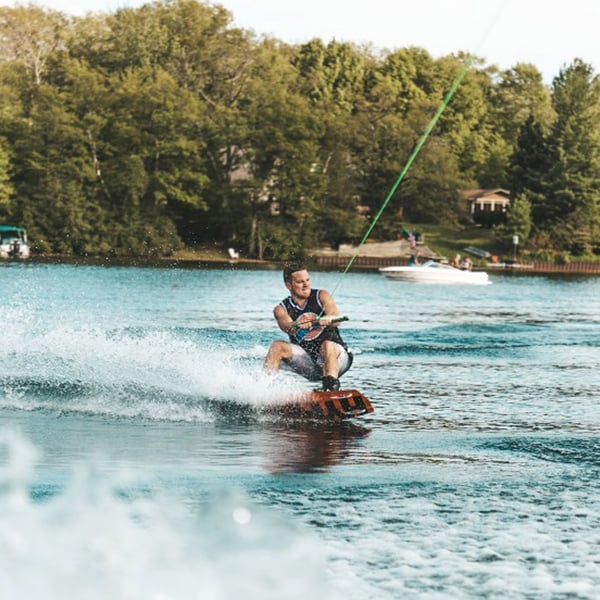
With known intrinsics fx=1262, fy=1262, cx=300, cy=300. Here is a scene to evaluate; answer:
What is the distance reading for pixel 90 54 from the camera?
314 feet

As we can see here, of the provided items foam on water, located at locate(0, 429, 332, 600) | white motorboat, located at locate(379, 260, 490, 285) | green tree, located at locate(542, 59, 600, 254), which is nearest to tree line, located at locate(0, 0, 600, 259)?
green tree, located at locate(542, 59, 600, 254)

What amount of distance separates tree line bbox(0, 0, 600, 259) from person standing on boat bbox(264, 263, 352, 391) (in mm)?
67059

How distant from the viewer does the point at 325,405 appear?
12219mm

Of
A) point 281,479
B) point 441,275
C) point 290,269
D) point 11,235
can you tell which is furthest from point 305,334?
point 11,235

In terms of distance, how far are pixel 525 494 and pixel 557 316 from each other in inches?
1047

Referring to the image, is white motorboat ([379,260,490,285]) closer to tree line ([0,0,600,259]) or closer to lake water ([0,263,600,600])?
tree line ([0,0,600,259])

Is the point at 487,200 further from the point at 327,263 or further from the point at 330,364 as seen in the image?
the point at 330,364

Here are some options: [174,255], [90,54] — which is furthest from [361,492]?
[90,54]

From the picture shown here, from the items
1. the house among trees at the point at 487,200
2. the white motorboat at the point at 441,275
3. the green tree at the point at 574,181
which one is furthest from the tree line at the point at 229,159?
the white motorboat at the point at 441,275

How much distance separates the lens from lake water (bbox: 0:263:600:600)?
686 centimetres

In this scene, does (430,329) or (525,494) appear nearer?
(525,494)

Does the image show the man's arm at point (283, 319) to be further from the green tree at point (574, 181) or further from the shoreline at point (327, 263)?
the green tree at point (574, 181)

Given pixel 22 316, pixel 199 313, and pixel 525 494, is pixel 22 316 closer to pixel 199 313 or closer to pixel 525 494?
pixel 199 313

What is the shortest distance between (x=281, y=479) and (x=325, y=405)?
2894 mm
